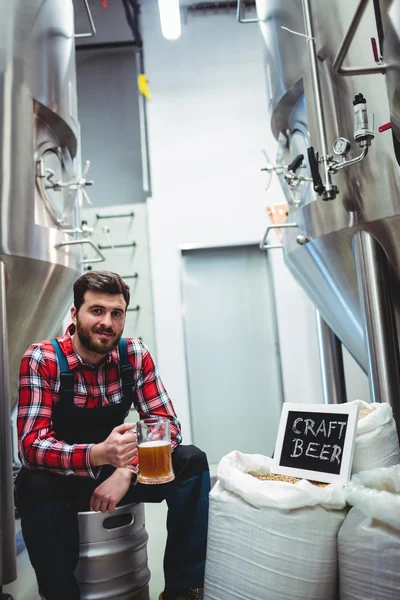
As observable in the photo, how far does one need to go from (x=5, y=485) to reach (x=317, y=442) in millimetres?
1149

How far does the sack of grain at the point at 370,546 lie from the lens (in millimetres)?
1132

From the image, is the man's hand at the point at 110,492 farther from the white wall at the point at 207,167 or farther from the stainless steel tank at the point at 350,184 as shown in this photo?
the white wall at the point at 207,167

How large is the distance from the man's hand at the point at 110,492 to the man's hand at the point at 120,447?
82 mm

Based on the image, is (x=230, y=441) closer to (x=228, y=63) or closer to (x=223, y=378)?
(x=223, y=378)

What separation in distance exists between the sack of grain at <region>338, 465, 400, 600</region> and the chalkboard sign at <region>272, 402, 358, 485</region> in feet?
0.37

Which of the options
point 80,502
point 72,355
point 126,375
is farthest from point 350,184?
point 80,502

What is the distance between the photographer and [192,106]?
4.57 metres

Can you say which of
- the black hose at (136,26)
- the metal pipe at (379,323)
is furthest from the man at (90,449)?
the black hose at (136,26)

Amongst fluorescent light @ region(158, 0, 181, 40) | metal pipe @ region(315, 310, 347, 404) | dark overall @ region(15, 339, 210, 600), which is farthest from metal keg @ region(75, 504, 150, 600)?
fluorescent light @ region(158, 0, 181, 40)

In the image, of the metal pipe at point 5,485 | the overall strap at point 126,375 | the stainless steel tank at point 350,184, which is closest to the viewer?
the overall strap at point 126,375

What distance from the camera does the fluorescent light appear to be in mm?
2766

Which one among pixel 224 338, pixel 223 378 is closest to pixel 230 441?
pixel 223 378

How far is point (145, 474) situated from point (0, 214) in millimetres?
1198

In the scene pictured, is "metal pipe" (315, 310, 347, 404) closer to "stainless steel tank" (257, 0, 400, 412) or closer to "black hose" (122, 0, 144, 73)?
"stainless steel tank" (257, 0, 400, 412)
